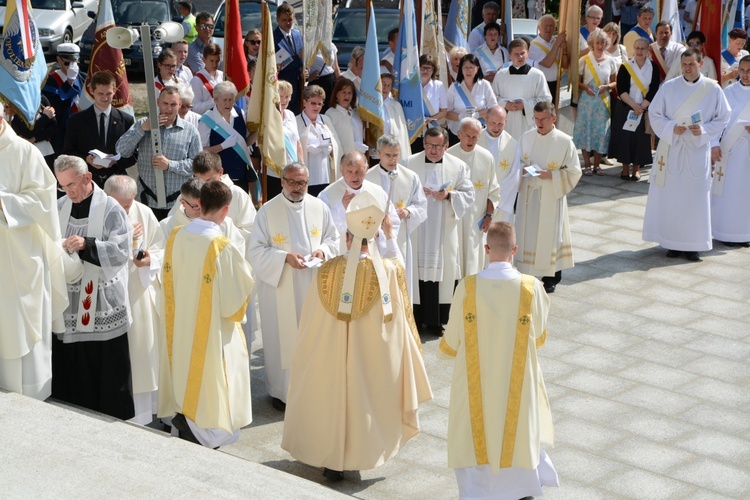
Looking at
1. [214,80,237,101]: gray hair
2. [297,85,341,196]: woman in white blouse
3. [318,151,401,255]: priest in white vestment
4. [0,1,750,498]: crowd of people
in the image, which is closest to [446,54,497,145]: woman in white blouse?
[0,1,750,498]: crowd of people

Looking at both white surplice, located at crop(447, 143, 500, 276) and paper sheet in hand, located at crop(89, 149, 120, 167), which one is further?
white surplice, located at crop(447, 143, 500, 276)

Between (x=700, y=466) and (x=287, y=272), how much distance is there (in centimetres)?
294

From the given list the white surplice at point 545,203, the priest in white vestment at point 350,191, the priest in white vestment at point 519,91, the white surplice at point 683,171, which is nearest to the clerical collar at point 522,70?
the priest in white vestment at point 519,91

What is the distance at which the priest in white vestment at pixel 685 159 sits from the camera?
11.2 meters

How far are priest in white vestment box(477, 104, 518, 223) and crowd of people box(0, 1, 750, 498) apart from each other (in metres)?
0.02

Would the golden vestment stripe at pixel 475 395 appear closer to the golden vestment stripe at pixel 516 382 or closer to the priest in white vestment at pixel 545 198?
the golden vestment stripe at pixel 516 382

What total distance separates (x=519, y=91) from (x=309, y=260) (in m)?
5.43

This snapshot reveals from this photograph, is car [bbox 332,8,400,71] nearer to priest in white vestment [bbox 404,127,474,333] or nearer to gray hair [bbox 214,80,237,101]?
Result: gray hair [bbox 214,80,237,101]

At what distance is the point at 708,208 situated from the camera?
1154 centimetres

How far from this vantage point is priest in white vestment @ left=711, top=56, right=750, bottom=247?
1190 cm

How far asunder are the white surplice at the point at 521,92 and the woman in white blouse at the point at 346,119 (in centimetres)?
222

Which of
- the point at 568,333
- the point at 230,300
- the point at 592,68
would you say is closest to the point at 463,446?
the point at 230,300

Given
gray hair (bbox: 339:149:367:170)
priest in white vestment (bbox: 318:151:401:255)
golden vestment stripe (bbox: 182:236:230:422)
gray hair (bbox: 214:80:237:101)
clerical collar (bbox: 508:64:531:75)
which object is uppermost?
gray hair (bbox: 214:80:237:101)

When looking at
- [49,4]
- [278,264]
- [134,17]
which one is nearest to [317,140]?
[278,264]
